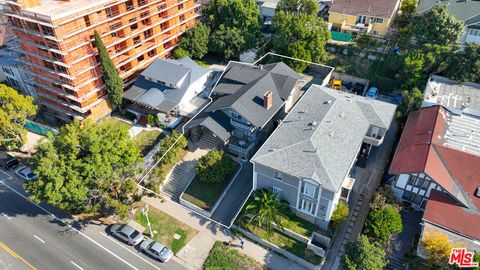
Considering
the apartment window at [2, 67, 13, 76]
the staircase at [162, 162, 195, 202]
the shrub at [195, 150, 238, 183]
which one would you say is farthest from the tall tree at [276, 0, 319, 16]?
the apartment window at [2, 67, 13, 76]

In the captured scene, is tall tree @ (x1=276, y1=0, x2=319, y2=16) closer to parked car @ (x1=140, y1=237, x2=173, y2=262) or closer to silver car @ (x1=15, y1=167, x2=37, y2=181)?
parked car @ (x1=140, y1=237, x2=173, y2=262)

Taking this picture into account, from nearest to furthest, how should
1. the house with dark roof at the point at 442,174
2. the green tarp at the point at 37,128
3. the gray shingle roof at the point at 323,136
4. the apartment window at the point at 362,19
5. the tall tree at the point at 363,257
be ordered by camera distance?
the tall tree at the point at 363,257
the house with dark roof at the point at 442,174
the gray shingle roof at the point at 323,136
the green tarp at the point at 37,128
the apartment window at the point at 362,19

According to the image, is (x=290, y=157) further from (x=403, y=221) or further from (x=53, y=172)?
(x=53, y=172)

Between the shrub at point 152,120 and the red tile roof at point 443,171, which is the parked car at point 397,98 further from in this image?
the shrub at point 152,120

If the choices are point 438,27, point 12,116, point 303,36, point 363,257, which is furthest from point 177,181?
point 438,27

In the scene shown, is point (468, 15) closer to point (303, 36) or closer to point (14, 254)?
point (303, 36)

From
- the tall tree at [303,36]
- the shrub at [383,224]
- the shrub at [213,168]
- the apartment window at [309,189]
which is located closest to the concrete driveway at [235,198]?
the shrub at [213,168]
